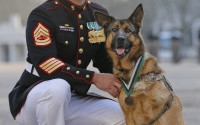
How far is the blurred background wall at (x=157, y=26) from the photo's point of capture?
2903 cm

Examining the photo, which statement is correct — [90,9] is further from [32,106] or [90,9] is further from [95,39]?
[32,106]

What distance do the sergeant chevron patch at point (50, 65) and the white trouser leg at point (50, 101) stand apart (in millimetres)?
117

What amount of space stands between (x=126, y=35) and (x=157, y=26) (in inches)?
1440

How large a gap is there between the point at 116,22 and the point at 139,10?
238 mm

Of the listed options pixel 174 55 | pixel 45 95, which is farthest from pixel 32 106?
pixel 174 55

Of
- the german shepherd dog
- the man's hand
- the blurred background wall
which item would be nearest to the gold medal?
the german shepherd dog

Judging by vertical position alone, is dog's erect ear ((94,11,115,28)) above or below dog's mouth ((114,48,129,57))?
above

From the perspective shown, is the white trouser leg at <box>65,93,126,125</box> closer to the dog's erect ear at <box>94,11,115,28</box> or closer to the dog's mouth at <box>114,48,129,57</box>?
the dog's mouth at <box>114,48,129,57</box>

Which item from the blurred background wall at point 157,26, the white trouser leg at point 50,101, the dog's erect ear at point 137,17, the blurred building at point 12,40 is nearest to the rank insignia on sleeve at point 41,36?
the white trouser leg at point 50,101

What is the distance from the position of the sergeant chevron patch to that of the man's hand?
14.0 inches

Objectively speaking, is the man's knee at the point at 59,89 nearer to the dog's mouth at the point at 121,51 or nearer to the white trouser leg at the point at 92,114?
the white trouser leg at the point at 92,114

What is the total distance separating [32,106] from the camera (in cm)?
320

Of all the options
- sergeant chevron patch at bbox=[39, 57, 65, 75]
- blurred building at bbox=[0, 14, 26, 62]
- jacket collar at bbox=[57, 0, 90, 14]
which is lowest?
blurred building at bbox=[0, 14, 26, 62]

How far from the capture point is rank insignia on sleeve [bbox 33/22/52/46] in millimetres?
3236
